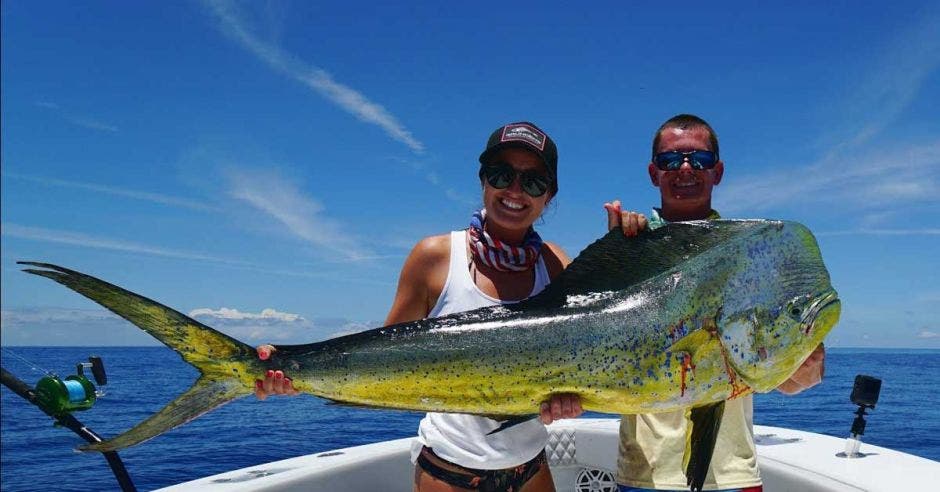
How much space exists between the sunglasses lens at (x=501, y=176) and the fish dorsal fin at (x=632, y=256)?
1.51 feet

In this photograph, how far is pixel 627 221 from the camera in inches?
80.9

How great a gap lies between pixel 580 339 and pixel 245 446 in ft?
53.6

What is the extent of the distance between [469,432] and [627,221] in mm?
918

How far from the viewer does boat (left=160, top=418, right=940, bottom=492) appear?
13.4 ft

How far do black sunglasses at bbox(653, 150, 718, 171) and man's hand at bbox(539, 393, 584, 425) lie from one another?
1073 mm

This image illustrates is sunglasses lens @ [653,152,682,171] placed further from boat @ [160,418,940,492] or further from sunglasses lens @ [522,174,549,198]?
boat @ [160,418,940,492]

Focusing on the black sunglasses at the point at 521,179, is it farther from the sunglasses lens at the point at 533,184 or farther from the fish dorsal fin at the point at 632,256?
the fish dorsal fin at the point at 632,256

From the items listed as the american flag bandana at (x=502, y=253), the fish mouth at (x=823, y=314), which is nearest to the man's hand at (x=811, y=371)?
the fish mouth at (x=823, y=314)

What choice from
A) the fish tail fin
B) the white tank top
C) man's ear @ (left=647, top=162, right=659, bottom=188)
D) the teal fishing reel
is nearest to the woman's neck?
the white tank top

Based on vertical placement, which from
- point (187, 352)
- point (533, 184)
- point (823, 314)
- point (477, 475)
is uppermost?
point (533, 184)

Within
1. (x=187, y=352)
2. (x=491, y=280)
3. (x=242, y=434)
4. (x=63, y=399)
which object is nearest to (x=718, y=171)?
(x=491, y=280)

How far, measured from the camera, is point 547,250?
252cm

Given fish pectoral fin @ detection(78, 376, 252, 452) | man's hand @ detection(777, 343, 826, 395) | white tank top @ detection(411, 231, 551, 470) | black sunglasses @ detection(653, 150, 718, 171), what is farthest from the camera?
black sunglasses @ detection(653, 150, 718, 171)

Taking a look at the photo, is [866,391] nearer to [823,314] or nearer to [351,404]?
[823,314]
